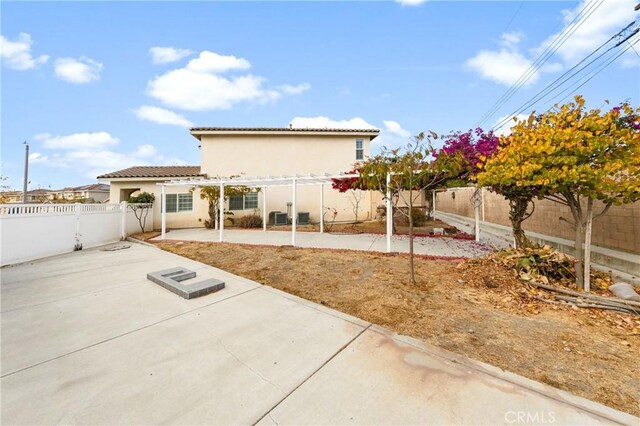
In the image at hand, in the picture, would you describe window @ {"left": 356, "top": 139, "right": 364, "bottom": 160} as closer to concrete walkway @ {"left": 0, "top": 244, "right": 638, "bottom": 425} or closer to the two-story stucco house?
the two-story stucco house

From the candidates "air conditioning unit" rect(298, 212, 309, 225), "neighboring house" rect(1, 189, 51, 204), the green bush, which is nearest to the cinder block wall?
"air conditioning unit" rect(298, 212, 309, 225)

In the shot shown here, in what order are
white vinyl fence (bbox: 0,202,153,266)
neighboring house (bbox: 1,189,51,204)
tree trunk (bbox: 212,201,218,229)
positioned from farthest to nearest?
1. tree trunk (bbox: 212,201,218,229)
2. neighboring house (bbox: 1,189,51,204)
3. white vinyl fence (bbox: 0,202,153,266)

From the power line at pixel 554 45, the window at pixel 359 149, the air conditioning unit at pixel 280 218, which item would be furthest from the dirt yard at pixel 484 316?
the window at pixel 359 149

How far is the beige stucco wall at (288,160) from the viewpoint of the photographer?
16188 mm

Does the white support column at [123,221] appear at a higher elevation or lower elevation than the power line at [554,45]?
lower

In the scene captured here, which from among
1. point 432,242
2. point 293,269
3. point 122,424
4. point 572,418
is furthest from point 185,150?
point 572,418

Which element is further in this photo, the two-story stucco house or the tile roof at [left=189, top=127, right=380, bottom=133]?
the two-story stucco house

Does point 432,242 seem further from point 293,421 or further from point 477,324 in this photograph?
point 293,421

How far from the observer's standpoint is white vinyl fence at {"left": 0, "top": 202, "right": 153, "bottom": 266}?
7.09 metres

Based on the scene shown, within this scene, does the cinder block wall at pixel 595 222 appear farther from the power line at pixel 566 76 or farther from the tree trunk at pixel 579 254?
the power line at pixel 566 76

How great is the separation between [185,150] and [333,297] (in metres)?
18.1

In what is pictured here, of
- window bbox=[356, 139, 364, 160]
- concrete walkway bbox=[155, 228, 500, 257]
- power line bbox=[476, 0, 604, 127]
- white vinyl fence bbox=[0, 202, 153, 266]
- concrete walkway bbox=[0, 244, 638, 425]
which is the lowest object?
concrete walkway bbox=[0, 244, 638, 425]

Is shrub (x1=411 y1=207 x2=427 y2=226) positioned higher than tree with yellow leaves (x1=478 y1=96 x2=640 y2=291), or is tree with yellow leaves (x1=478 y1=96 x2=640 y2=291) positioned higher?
tree with yellow leaves (x1=478 y1=96 x2=640 y2=291)
